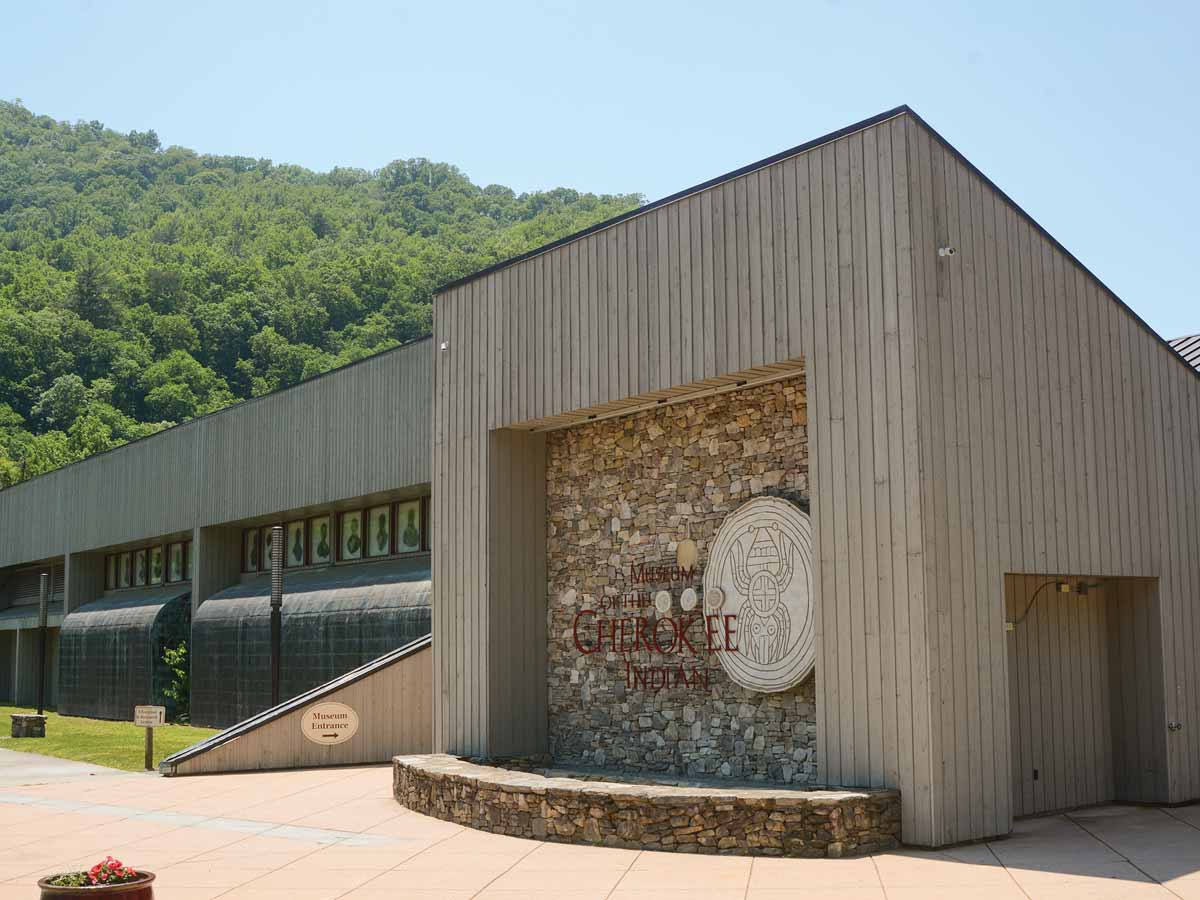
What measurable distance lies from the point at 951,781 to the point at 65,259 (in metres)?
77.7

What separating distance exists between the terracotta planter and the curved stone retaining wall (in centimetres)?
486

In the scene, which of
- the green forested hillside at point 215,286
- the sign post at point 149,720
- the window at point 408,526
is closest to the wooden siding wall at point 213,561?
the window at point 408,526

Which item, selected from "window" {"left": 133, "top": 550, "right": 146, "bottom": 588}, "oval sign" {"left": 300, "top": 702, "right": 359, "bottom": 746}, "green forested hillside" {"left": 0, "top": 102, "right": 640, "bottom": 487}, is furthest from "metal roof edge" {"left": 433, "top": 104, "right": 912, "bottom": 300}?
"green forested hillside" {"left": 0, "top": 102, "right": 640, "bottom": 487}

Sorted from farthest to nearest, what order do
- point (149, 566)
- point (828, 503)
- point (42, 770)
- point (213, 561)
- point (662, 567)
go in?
point (149, 566), point (213, 561), point (42, 770), point (662, 567), point (828, 503)

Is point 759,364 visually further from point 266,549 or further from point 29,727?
point 29,727

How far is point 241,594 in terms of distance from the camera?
27.7m

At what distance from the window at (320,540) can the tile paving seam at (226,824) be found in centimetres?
1068

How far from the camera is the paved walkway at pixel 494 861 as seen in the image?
918cm

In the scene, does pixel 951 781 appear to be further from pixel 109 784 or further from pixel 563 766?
pixel 109 784

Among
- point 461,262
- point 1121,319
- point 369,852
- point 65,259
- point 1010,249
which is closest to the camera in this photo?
point 369,852

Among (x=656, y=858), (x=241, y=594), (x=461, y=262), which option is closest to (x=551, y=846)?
(x=656, y=858)

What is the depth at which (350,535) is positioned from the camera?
84.7 feet

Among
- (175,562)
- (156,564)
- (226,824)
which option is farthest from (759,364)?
(156,564)

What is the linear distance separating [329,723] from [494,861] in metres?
8.45
